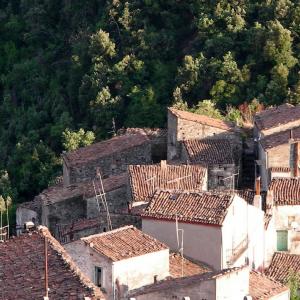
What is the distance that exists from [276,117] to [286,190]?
17.8 ft

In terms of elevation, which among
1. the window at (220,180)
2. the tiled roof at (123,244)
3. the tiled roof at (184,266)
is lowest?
the tiled roof at (184,266)

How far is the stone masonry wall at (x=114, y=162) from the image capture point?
33188mm

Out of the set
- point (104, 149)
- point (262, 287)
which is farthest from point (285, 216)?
point (104, 149)

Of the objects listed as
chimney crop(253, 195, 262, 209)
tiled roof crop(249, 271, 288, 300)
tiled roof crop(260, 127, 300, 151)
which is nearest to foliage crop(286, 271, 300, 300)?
tiled roof crop(249, 271, 288, 300)

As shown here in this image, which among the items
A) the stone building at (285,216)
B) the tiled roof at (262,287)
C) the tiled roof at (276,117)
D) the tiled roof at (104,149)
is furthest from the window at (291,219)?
the tiled roof at (104,149)

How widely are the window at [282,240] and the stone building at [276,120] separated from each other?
4.38 metres

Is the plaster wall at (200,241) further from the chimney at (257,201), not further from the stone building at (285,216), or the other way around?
the stone building at (285,216)

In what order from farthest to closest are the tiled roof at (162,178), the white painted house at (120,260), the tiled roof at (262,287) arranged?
the tiled roof at (162,178)
the tiled roof at (262,287)
the white painted house at (120,260)

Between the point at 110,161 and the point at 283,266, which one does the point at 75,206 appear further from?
the point at 283,266

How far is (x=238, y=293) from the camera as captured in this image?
61.6 ft

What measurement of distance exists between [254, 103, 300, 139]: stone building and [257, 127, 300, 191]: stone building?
1.20 m

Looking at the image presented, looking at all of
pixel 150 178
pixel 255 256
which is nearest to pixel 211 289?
pixel 255 256

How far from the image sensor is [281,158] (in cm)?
2905

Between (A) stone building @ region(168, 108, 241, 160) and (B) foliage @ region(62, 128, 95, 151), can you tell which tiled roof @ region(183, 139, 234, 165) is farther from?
(B) foliage @ region(62, 128, 95, 151)
